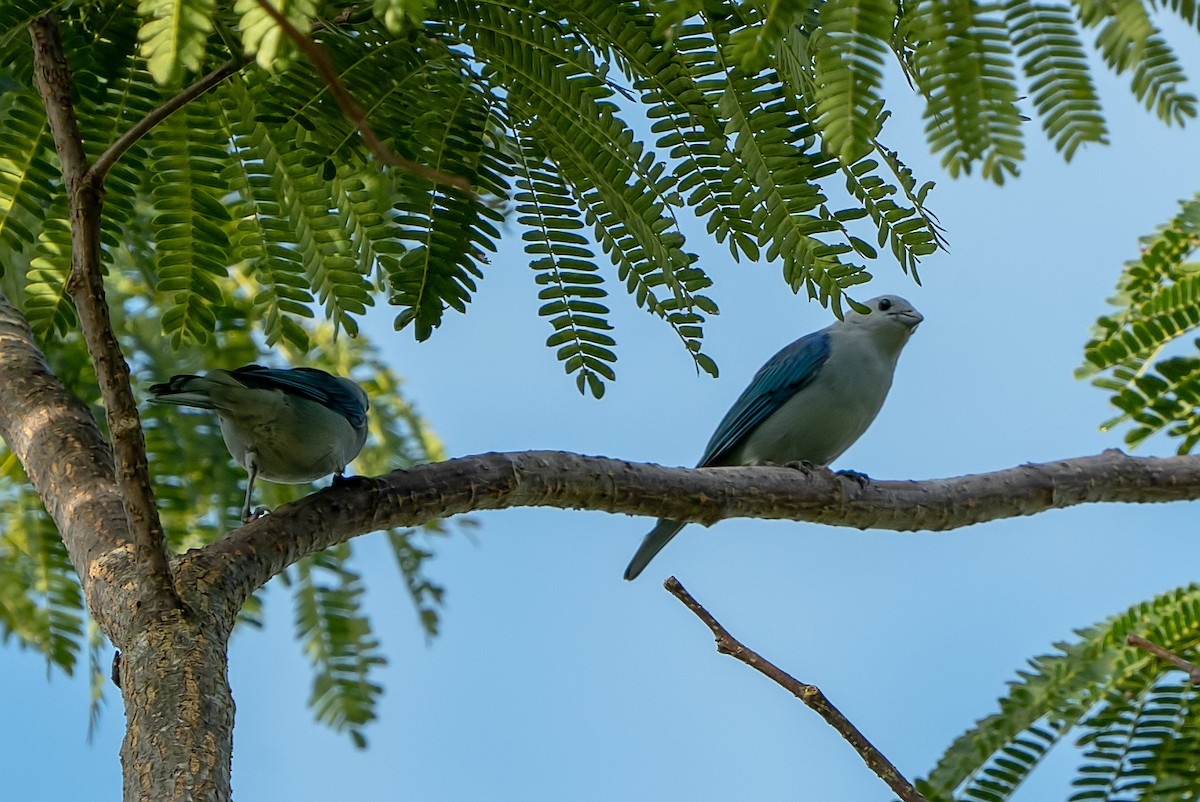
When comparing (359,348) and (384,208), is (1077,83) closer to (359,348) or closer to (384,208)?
(384,208)

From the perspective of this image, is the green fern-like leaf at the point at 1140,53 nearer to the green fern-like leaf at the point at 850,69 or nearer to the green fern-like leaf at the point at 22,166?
the green fern-like leaf at the point at 850,69

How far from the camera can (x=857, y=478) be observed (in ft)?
13.9

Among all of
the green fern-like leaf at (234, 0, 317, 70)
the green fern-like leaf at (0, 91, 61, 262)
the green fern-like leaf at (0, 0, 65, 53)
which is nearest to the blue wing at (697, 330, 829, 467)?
the green fern-like leaf at (0, 91, 61, 262)

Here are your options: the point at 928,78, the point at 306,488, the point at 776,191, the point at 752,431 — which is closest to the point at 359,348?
the point at 306,488

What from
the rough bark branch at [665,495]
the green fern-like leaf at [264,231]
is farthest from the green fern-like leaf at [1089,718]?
the green fern-like leaf at [264,231]

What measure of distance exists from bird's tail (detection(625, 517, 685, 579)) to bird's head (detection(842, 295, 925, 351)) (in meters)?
1.49

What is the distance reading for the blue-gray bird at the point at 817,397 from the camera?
5711 mm

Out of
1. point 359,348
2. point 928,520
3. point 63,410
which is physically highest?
point 359,348

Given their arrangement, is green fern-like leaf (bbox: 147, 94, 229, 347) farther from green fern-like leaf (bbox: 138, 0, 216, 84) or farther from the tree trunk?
green fern-like leaf (bbox: 138, 0, 216, 84)

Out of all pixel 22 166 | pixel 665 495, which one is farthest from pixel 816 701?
pixel 22 166

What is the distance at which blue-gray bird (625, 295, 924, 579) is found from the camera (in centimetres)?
571

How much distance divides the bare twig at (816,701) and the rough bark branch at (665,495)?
0.78 meters

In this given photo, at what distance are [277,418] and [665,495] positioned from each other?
45.0 inches

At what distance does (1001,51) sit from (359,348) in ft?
13.1
